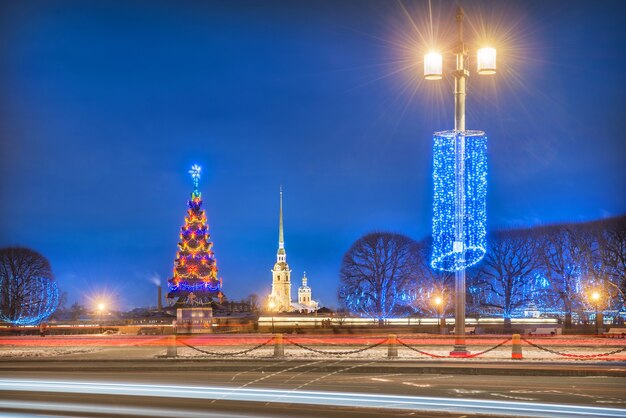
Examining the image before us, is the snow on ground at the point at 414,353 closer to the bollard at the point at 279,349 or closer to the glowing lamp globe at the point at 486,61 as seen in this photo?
the bollard at the point at 279,349

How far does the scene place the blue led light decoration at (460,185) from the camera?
3150 centimetres

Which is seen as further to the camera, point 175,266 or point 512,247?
point 175,266

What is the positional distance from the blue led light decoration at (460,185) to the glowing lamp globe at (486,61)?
2531 mm

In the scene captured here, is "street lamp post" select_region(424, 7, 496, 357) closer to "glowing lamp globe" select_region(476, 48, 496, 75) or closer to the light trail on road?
"glowing lamp globe" select_region(476, 48, 496, 75)

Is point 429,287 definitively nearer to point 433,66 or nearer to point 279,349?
point 279,349

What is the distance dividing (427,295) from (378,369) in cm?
5174

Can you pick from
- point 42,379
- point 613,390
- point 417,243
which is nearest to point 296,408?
A: point 613,390

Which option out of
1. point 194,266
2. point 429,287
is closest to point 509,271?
point 429,287

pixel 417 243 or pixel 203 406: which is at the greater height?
pixel 417 243

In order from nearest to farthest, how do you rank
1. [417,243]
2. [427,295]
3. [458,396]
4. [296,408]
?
[296,408] < [458,396] < [427,295] < [417,243]

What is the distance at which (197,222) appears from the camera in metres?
97.6

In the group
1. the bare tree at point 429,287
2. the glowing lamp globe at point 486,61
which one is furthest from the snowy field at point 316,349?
the bare tree at point 429,287

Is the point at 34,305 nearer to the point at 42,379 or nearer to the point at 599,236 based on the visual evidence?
the point at 599,236

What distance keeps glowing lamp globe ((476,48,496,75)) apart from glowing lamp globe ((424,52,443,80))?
4.56 feet
